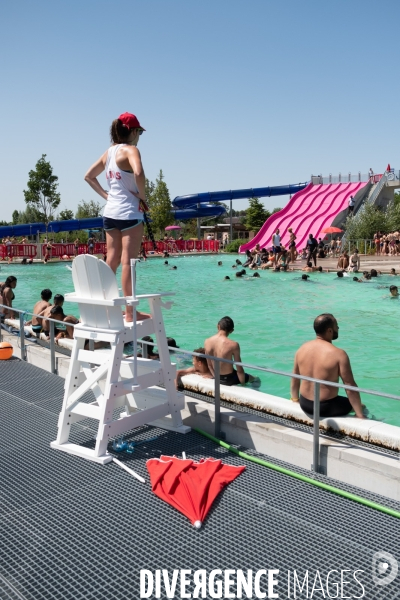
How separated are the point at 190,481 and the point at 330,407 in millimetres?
1595

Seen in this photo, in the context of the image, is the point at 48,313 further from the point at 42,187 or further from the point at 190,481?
the point at 42,187

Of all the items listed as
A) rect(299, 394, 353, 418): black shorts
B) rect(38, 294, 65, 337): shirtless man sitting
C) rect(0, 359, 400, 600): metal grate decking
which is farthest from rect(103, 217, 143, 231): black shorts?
rect(38, 294, 65, 337): shirtless man sitting

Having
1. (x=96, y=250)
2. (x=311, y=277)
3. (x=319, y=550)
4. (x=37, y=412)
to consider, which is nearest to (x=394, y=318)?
(x=311, y=277)

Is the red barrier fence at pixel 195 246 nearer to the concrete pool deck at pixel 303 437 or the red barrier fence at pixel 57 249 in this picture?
the red barrier fence at pixel 57 249

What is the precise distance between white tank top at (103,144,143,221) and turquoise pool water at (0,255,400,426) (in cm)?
348

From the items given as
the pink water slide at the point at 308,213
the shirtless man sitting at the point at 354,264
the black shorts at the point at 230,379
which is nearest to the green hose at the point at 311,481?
the black shorts at the point at 230,379

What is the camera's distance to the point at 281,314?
15.0m

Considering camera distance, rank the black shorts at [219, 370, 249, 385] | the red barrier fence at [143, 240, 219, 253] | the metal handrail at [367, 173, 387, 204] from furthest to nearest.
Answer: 1. the red barrier fence at [143, 240, 219, 253]
2. the metal handrail at [367, 173, 387, 204]
3. the black shorts at [219, 370, 249, 385]

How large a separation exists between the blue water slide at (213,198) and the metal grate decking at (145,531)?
5497 cm

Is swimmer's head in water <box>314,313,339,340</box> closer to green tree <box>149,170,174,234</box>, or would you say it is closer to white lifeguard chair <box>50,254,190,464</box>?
white lifeguard chair <box>50,254,190,464</box>

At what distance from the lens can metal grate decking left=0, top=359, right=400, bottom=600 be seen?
2.80 m

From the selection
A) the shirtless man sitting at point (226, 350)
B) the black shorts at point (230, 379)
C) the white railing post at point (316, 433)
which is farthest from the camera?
the black shorts at point (230, 379)

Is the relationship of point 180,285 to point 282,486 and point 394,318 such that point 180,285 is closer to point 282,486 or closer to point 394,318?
point 394,318

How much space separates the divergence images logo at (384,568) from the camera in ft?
9.02
